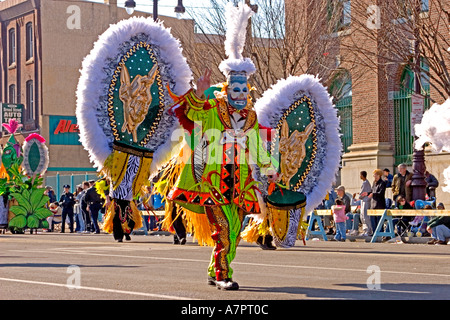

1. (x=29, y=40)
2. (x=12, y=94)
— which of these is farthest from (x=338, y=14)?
(x=12, y=94)

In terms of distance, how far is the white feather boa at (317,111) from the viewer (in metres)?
15.5

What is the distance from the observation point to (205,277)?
10242 mm

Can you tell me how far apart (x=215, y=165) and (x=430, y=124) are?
92.3 inches

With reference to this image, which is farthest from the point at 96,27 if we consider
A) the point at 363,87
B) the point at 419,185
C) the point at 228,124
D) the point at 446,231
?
the point at 228,124

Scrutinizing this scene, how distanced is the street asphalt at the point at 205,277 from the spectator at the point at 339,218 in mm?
4669

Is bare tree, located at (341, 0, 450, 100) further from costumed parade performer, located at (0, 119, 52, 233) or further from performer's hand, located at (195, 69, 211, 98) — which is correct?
performer's hand, located at (195, 69, 211, 98)

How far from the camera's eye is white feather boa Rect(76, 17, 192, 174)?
14.6 m

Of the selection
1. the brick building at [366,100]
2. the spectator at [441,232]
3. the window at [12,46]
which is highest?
the window at [12,46]

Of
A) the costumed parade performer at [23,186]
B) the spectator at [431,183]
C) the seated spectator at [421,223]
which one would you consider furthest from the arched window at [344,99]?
the costumed parade performer at [23,186]

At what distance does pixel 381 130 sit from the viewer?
3041 cm

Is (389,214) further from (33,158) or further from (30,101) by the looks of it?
(30,101)

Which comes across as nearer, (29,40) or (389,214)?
(389,214)

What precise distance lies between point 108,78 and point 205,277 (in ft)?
18.1

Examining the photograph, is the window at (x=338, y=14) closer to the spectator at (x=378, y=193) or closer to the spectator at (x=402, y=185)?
the spectator at (x=402, y=185)
